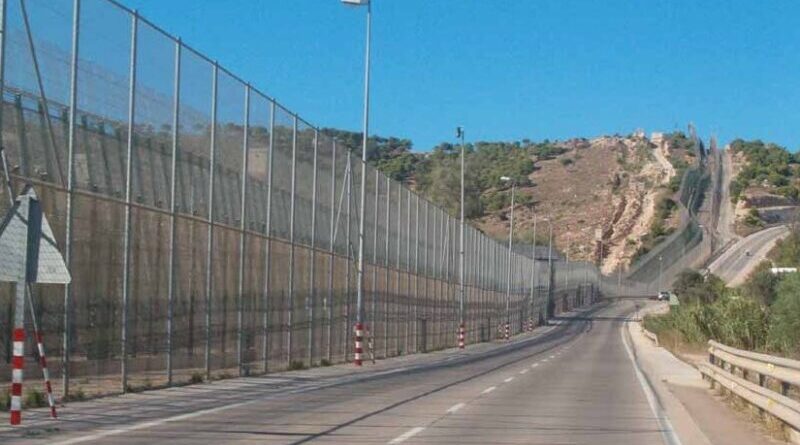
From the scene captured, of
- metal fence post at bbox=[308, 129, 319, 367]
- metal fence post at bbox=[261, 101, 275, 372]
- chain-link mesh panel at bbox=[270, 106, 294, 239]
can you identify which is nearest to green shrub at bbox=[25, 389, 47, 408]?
metal fence post at bbox=[261, 101, 275, 372]

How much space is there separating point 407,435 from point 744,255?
388 ft

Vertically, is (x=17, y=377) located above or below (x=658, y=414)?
above

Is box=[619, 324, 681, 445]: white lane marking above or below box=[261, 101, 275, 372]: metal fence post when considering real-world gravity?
below

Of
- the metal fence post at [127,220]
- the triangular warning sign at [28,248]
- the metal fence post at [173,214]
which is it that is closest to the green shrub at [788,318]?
the metal fence post at [173,214]

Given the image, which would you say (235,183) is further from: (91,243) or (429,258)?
(429,258)

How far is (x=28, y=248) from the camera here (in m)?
15.8

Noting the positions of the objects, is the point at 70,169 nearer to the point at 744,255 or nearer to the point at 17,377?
the point at 17,377

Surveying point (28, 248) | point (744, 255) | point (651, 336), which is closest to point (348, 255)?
point (28, 248)

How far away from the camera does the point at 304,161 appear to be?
35625 millimetres

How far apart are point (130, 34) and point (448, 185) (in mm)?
139960

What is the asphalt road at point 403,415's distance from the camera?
15914mm

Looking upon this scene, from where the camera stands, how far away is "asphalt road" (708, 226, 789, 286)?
11544 centimetres

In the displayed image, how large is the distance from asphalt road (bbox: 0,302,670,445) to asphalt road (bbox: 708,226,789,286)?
270ft

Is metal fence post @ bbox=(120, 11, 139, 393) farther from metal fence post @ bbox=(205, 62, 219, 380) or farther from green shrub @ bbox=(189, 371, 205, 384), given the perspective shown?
metal fence post @ bbox=(205, 62, 219, 380)
